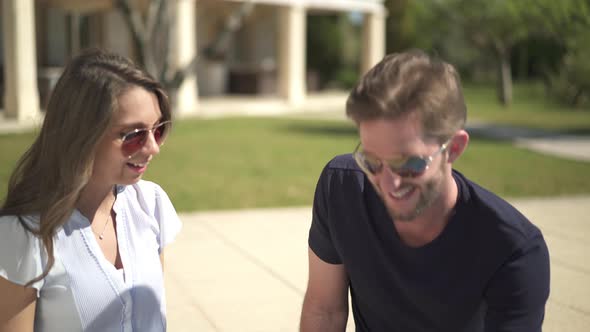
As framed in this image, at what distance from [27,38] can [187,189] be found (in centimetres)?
1033

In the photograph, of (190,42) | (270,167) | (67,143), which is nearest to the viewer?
(67,143)

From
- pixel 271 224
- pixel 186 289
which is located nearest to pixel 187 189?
pixel 271 224

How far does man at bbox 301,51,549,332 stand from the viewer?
1.68 metres

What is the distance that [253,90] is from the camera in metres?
26.9

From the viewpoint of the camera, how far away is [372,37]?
25.8 m

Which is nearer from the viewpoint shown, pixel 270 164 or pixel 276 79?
pixel 270 164

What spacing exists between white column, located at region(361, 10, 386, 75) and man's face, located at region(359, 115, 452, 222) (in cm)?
2430

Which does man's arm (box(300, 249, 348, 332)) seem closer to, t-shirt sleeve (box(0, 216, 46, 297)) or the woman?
the woman

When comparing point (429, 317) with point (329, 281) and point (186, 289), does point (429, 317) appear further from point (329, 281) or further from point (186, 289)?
point (186, 289)

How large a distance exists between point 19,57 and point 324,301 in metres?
16.0

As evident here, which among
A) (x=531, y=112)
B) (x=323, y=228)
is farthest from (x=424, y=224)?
(x=531, y=112)

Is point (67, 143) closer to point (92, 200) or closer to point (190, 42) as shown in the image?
point (92, 200)

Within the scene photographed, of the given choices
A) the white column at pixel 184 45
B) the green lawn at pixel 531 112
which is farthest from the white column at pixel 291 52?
the green lawn at pixel 531 112

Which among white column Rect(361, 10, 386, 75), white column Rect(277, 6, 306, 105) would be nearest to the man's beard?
white column Rect(277, 6, 306, 105)
